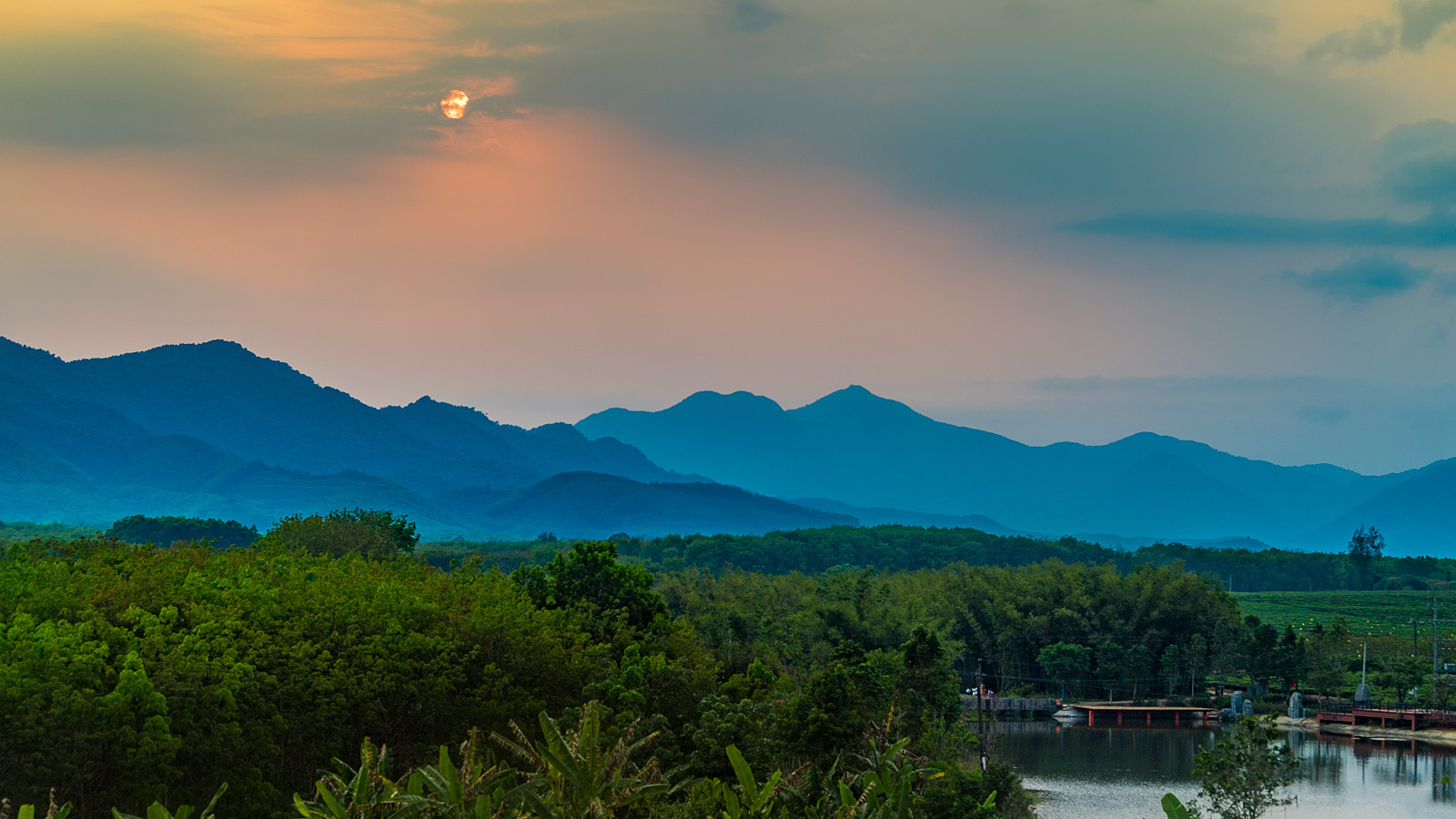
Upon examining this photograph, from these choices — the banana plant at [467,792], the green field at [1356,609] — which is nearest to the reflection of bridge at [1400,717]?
the green field at [1356,609]

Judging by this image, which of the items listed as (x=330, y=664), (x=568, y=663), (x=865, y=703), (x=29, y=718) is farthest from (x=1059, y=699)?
(x=29, y=718)

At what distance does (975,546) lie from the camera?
164 metres

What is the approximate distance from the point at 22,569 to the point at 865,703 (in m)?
21.5

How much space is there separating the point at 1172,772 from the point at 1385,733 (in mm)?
18809

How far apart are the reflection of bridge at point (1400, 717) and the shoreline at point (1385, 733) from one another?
1.43 feet

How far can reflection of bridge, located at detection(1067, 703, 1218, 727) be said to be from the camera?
224 feet

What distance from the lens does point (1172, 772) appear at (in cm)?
4941

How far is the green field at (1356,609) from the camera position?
107438 mm

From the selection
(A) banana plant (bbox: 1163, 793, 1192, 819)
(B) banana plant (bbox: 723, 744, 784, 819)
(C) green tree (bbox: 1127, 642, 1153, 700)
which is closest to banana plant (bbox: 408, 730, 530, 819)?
(B) banana plant (bbox: 723, 744, 784, 819)

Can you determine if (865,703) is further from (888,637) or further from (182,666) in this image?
(888,637)

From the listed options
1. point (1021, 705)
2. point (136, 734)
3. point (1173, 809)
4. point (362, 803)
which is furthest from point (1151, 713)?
point (362, 803)

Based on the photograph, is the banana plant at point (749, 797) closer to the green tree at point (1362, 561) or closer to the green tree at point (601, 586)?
the green tree at point (601, 586)

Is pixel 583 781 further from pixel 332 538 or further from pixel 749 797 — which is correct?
pixel 332 538

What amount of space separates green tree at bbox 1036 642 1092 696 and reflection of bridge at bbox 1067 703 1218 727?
12.9 ft
